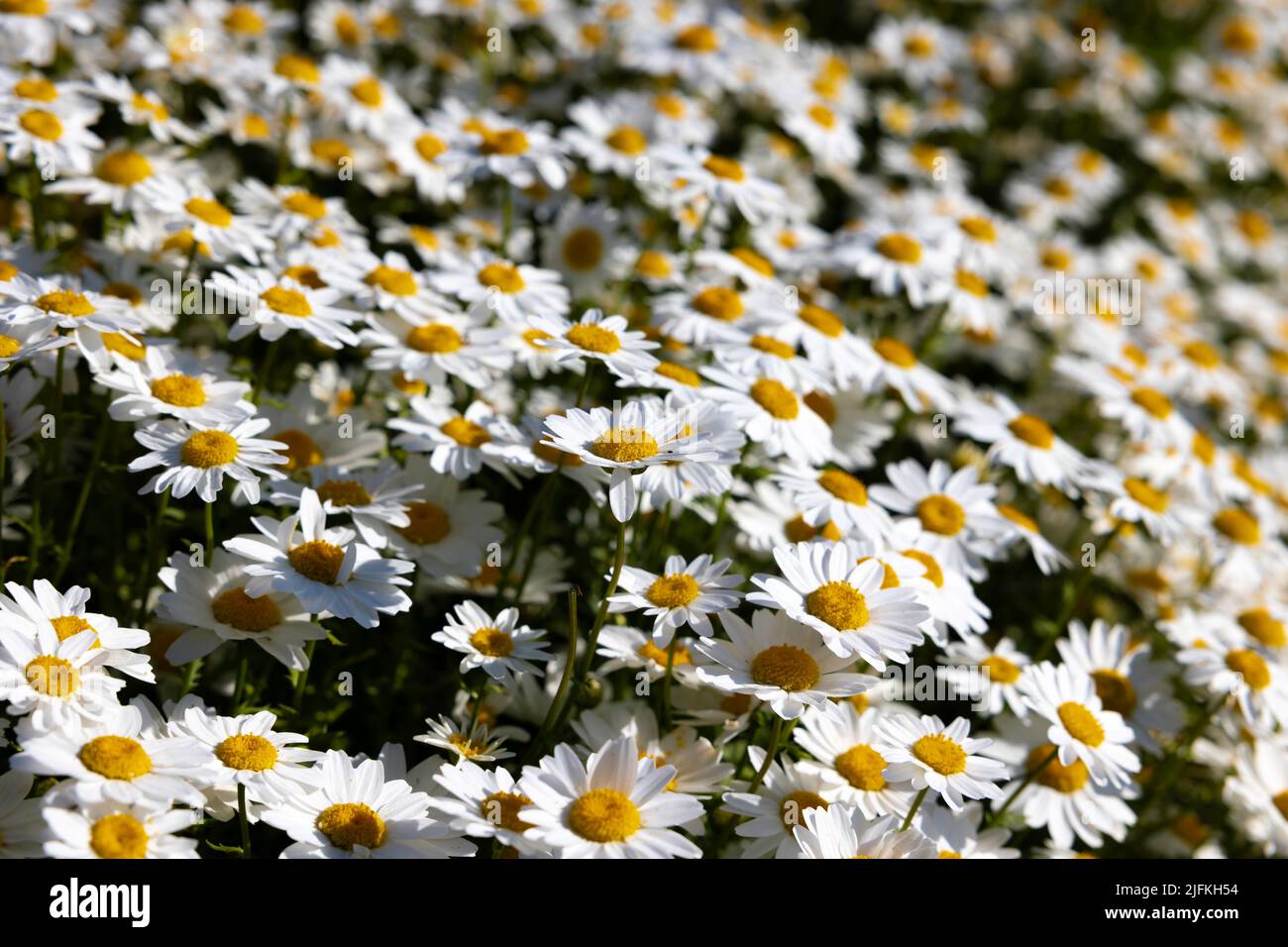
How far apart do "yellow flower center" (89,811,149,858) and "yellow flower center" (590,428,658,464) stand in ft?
4.01

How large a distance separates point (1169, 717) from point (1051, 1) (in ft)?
21.1

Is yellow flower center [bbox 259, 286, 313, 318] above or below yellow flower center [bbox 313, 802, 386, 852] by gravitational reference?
above

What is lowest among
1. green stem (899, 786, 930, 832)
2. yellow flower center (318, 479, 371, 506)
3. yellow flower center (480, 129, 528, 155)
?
green stem (899, 786, 930, 832)

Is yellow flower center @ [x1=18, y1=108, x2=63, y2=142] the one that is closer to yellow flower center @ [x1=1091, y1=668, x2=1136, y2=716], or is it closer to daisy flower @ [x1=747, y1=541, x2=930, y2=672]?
daisy flower @ [x1=747, y1=541, x2=930, y2=672]

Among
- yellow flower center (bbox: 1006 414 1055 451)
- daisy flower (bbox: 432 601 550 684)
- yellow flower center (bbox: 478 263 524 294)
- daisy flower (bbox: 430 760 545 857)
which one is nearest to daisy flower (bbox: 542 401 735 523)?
daisy flower (bbox: 432 601 550 684)

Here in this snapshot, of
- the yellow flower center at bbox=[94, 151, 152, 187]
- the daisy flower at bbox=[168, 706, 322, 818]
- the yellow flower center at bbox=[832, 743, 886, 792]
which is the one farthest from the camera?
the yellow flower center at bbox=[94, 151, 152, 187]

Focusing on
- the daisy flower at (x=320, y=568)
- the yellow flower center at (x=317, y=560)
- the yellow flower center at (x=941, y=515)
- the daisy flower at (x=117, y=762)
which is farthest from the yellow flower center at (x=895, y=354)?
the daisy flower at (x=117, y=762)

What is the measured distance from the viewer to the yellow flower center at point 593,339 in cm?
322

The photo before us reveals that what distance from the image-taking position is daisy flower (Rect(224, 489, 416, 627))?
8.89 feet

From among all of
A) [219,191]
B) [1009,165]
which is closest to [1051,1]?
[1009,165]

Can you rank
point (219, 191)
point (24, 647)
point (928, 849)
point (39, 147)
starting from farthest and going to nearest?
point (219, 191)
point (39, 147)
point (928, 849)
point (24, 647)

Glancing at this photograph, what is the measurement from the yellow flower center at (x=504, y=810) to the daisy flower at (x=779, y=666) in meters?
0.48

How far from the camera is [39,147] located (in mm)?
3734
